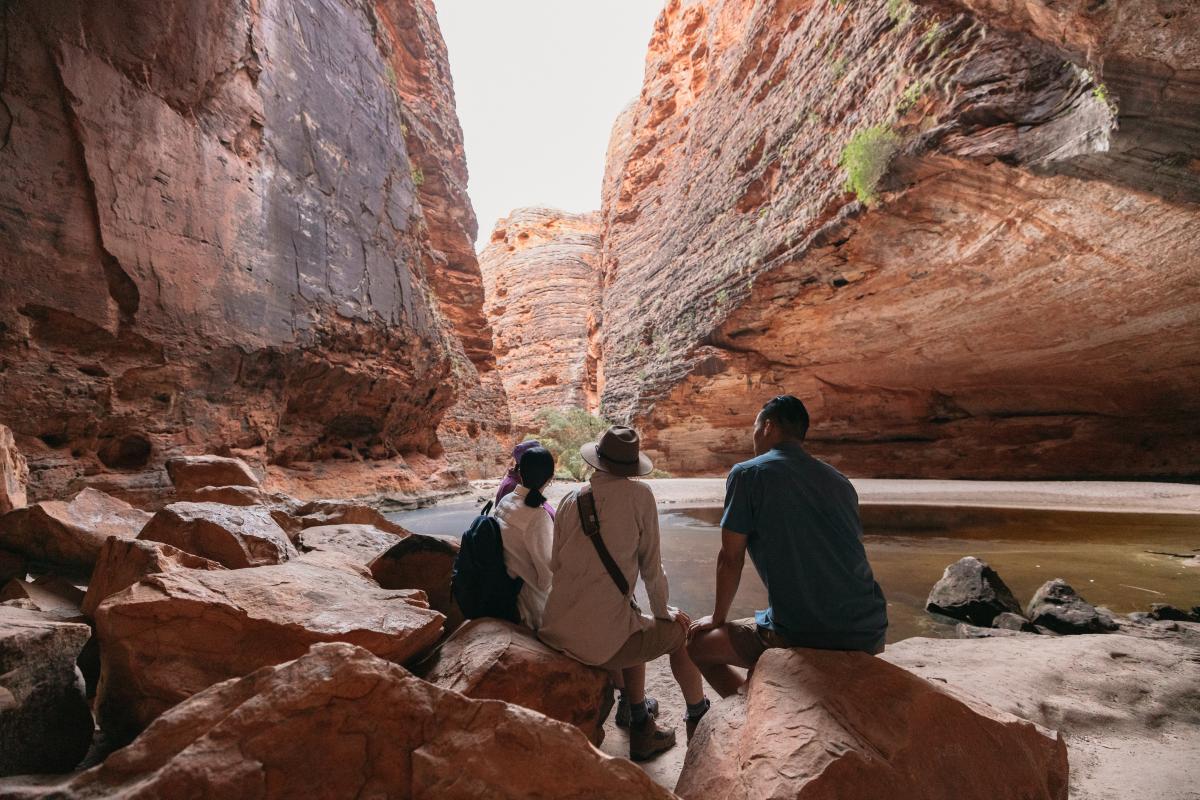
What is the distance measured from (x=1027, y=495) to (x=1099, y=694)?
9.50 meters

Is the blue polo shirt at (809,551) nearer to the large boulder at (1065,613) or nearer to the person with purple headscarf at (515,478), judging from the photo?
the person with purple headscarf at (515,478)

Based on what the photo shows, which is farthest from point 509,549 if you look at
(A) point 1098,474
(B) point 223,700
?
(A) point 1098,474

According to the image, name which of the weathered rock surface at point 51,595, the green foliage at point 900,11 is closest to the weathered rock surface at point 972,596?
the weathered rock surface at point 51,595

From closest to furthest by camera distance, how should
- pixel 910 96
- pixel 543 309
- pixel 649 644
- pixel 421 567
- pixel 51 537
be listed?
1. pixel 649 644
2. pixel 51 537
3. pixel 421 567
4. pixel 910 96
5. pixel 543 309

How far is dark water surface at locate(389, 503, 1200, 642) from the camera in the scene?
14.8ft

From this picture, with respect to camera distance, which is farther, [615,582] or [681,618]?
[681,618]

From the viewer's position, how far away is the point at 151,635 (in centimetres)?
162

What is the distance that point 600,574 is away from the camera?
1.98 m

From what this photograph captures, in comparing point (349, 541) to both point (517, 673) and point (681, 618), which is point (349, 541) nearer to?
point (517, 673)

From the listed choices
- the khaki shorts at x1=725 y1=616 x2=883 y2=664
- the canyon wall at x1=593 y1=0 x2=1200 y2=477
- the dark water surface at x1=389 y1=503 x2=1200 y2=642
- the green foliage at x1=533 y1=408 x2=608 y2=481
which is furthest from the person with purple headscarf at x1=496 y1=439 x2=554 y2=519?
the green foliage at x1=533 y1=408 x2=608 y2=481

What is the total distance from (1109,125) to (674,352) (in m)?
11.1

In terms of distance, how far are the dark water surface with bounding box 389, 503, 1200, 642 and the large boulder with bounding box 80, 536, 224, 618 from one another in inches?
145

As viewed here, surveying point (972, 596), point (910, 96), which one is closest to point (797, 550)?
point (972, 596)

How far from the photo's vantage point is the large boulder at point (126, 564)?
1993 mm
